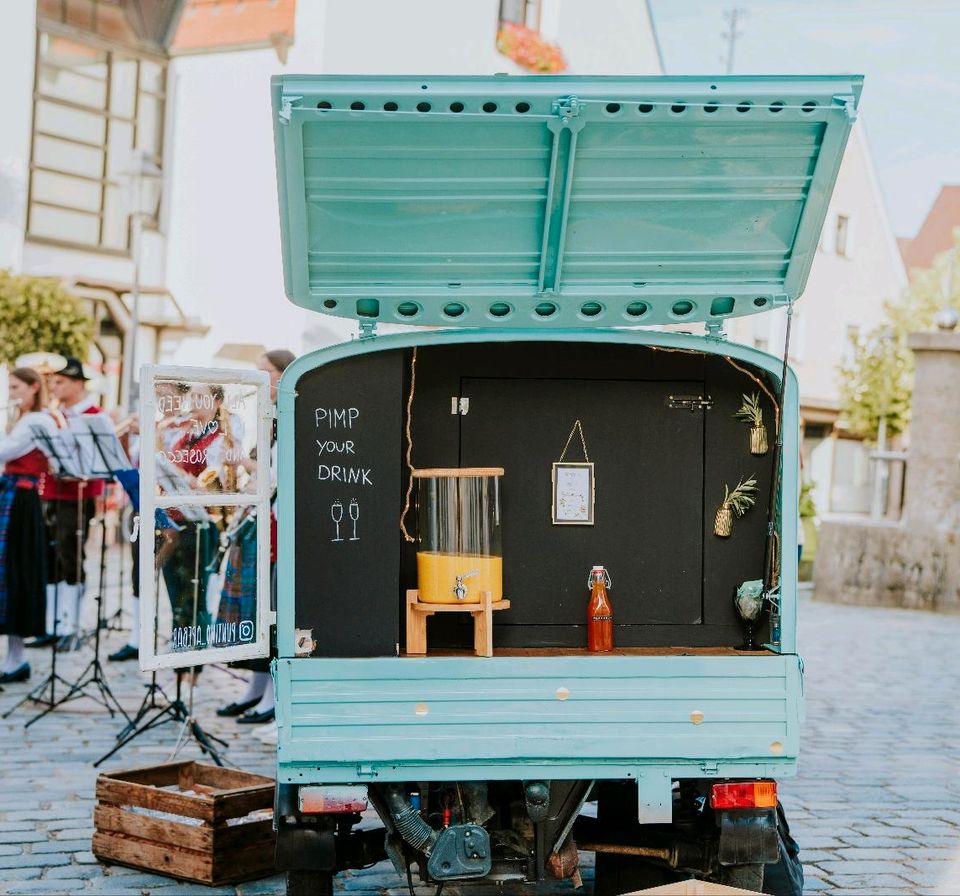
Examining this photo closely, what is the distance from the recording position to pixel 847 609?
1653 centimetres

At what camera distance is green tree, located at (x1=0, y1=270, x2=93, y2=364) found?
20328 millimetres

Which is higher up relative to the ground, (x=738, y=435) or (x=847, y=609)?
(x=738, y=435)

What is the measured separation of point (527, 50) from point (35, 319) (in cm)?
1111

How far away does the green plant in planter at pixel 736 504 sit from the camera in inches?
191

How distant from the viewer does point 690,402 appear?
4.92m

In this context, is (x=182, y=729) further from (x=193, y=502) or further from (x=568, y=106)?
(x=568, y=106)

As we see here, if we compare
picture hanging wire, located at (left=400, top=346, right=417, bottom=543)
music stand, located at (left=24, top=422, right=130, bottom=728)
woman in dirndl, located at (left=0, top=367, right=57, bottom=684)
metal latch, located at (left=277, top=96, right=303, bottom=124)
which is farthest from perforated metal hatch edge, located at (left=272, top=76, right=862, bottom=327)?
woman in dirndl, located at (left=0, top=367, right=57, bottom=684)

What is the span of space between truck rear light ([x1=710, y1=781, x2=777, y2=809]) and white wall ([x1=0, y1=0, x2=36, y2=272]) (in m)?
20.0

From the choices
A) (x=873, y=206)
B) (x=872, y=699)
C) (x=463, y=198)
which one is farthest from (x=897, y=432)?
(x=463, y=198)

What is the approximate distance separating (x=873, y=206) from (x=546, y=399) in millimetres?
38968

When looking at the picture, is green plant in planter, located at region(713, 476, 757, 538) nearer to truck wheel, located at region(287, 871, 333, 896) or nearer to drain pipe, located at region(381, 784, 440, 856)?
drain pipe, located at region(381, 784, 440, 856)

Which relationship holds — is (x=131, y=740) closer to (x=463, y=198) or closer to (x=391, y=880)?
(x=391, y=880)

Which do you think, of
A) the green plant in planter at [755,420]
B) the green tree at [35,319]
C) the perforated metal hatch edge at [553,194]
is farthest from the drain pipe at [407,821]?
the green tree at [35,319]

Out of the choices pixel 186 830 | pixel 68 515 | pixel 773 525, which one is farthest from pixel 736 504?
pixel 68 515
